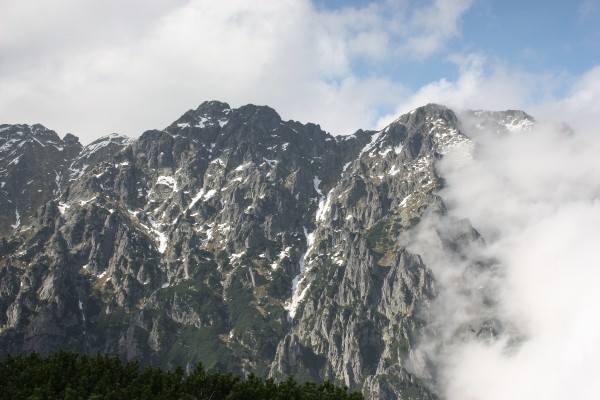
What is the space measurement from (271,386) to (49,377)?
3858 centimetres

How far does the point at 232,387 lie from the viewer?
84.8 metres

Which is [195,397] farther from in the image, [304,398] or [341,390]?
[341,390]

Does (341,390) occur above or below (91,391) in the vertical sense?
above

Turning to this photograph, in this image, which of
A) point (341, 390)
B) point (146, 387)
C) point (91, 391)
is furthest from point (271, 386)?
point (91, 391)

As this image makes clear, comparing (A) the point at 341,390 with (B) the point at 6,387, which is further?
(A) the point at 341,390

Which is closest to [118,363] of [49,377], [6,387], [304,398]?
[49,377]

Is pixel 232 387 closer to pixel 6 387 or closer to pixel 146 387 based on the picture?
pixel 146 387

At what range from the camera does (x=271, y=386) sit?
86.8 metres

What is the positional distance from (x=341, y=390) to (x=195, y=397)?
25.1m

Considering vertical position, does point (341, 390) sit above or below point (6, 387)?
above

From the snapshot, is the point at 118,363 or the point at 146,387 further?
the point at 118,363

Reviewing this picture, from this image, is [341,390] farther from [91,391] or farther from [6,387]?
[6,387]

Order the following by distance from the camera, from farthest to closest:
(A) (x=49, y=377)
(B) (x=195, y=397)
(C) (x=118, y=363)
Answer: (C) (x=118, y=363)
(A) (x=49, y=377)
(B) (x=195, y=397)

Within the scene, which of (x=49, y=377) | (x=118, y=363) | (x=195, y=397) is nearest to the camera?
(x=195, y=397)
